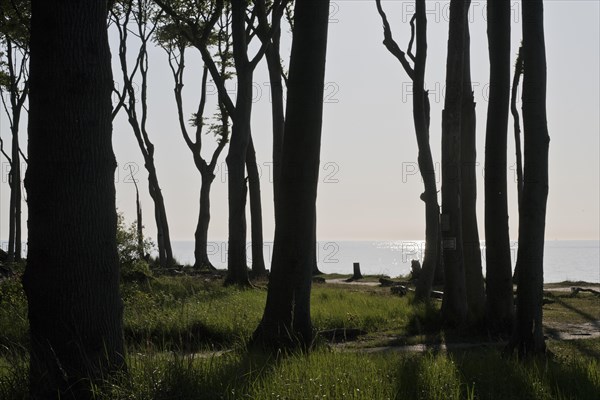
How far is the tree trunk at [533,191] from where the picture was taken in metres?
10.5

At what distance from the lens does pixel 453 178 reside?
50.6 feet

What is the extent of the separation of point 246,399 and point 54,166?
8.48 feet

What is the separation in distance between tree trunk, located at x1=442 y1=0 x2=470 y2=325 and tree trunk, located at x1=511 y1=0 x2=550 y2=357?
438 cm

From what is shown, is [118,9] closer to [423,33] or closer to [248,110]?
[248,110]

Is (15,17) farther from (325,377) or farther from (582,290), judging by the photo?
(325,377)

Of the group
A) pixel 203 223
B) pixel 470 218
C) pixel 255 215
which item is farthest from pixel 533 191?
pixel 203 223

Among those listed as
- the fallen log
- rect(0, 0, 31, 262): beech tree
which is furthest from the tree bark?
the fallen log

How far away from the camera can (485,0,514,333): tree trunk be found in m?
13.6

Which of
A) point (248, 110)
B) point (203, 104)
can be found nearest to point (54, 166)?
point (248, 110)

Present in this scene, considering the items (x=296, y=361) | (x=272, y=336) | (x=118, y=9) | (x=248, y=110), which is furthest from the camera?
(x=118, y=9)

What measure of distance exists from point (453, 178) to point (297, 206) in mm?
5400

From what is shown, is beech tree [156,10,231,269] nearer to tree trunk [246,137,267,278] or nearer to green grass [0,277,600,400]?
tree trunk [246,137,267,278]

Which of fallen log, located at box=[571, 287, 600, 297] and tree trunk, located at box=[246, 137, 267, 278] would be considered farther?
tree trunk, located at box=[246, 137, 267, 278]

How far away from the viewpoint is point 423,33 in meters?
20.9
